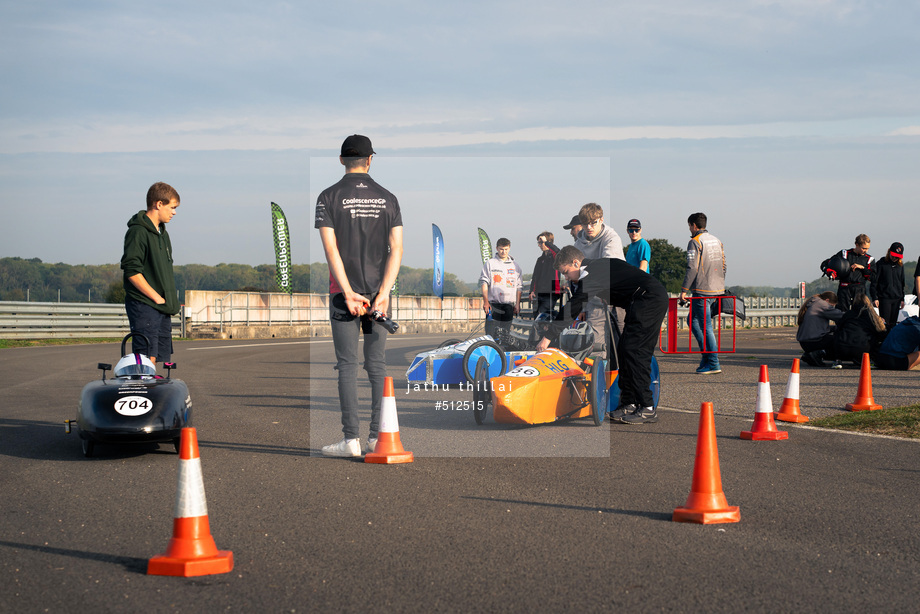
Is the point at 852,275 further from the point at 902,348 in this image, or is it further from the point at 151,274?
the point at 151,274

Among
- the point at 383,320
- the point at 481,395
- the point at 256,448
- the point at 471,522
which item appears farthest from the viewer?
the point at 481,395

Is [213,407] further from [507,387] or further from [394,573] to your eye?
[394,573]

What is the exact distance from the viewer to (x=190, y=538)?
3479 mm

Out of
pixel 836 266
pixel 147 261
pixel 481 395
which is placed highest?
pixel 836 266

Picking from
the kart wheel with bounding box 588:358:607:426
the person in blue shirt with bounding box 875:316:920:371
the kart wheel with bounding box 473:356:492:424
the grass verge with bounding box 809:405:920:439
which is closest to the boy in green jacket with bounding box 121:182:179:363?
the kart wheel with bounding box 473:356:492:424

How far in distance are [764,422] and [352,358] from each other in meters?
3.43

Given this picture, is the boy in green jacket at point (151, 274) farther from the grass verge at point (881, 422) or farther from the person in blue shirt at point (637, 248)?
the person in blue shirt at point (637, 248)

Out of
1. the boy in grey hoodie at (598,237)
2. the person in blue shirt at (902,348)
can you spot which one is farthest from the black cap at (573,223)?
the person in blue shirt at (902,348)

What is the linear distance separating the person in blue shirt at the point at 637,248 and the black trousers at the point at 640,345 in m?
4.19

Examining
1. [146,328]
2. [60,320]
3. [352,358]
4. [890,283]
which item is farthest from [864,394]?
[60,320]

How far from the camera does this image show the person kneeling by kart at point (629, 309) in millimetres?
7637

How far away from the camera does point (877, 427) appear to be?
24.5 feet

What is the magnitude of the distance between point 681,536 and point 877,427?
4.32 metres

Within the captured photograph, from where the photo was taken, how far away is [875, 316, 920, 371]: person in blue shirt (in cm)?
1271
